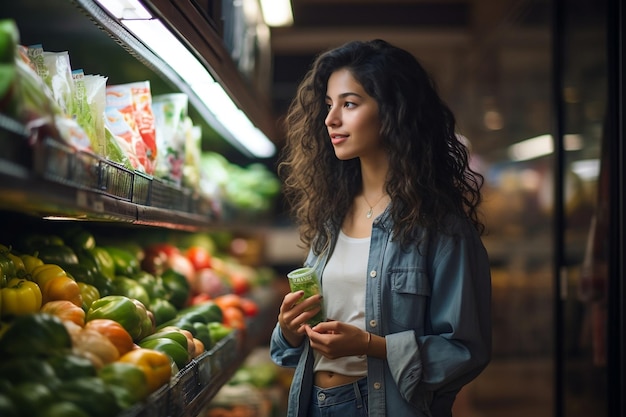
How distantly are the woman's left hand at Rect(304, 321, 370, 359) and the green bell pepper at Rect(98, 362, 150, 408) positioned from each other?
53 centimetres

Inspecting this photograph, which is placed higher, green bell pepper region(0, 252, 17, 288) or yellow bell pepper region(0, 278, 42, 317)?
green bell pepper region(0, 252, 17, 288)

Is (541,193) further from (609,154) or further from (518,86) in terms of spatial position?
(609,154)

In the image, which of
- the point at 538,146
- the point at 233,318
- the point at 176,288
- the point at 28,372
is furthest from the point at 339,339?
the point at 538,146

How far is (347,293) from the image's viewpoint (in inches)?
74.8

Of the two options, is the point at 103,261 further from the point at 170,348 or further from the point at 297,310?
the point at 297,310

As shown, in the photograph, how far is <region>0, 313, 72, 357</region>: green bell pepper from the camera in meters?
1.22

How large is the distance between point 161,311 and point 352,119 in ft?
2.93

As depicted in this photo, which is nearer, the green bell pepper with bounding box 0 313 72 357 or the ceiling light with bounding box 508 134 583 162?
the green bell pepper with bounding box 0 313 72 357

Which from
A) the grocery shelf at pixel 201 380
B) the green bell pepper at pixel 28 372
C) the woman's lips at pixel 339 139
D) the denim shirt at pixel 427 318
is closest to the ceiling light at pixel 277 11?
the grocery shelf at pixel 201 380

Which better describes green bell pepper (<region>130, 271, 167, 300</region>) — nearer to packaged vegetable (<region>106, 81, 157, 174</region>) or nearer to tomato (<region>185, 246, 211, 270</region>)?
packaged vegetable (<region>106, 81, 157, 174</region>)

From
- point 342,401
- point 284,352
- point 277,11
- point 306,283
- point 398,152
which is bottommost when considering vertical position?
point 342,401

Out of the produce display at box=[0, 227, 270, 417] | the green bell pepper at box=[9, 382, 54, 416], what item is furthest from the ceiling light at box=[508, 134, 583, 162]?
the green bell pepper at box=[9, 382, 54, 416]

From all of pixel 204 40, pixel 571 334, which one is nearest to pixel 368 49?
pixel 204 40

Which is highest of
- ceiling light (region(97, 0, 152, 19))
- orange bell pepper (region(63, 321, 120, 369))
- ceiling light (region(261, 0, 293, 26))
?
ceiling light (region(261, 0, 293, 26))
